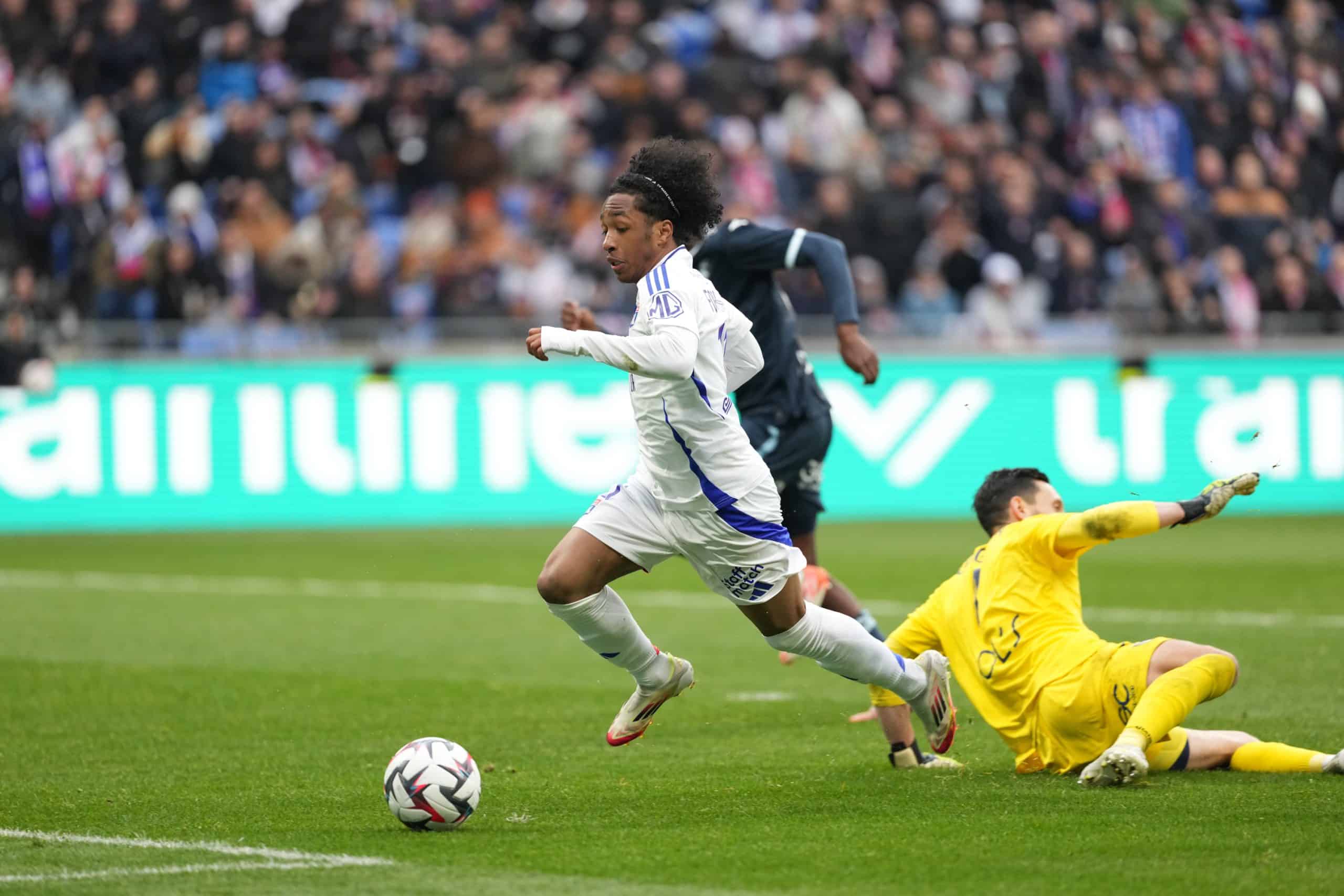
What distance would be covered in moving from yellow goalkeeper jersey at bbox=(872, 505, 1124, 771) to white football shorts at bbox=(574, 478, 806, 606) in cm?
65

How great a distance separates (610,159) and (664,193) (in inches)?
563

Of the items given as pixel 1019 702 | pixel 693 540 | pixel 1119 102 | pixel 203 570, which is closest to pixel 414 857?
pixel 693 540

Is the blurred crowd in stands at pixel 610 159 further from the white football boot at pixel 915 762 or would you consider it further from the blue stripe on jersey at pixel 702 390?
the blue stripe on jersey at pixel 702 390

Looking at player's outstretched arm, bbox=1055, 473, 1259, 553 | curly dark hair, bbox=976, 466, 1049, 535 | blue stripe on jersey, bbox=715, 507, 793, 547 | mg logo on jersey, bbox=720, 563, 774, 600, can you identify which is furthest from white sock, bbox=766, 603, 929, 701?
player's outstretched arm, bbox=1055, 473, 1259, 553

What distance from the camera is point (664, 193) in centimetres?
644

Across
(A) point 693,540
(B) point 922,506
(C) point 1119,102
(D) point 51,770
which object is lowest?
(B) point 922,506

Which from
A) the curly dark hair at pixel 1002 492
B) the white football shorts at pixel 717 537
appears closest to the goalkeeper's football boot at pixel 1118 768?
the curly dark hair at pixel 1002 492

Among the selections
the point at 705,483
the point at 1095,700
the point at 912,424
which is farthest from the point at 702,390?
the point at 912,424

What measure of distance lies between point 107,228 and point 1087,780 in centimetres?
1453

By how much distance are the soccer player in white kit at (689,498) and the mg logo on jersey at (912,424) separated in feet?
41.2

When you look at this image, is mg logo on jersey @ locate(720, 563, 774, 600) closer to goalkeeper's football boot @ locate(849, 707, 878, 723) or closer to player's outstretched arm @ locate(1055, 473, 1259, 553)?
player's outstretched arm @ locate(1055, 473, 1259, 553)

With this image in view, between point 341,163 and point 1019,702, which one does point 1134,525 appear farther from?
point 341,163

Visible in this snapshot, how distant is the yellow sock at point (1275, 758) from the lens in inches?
258

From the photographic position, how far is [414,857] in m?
5.35
